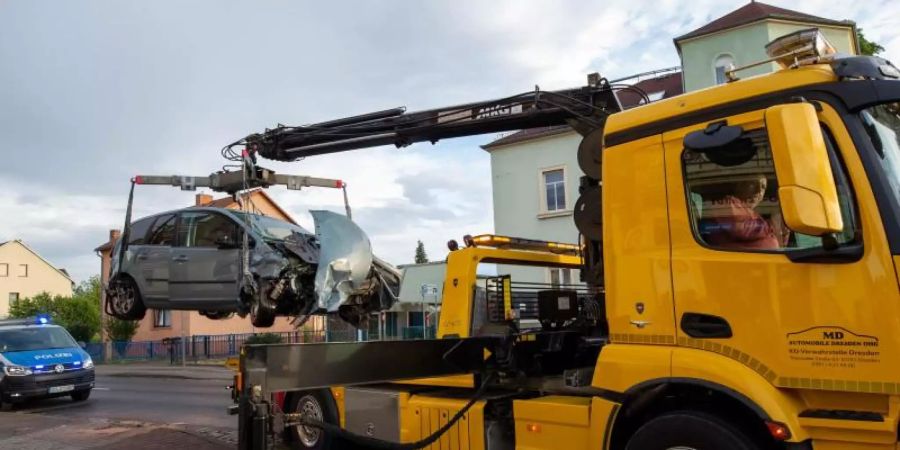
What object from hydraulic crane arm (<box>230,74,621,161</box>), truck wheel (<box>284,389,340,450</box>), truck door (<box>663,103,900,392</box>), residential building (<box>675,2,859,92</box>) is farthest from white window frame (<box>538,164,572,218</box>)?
truck door (<box>663,103,900,392</box>)

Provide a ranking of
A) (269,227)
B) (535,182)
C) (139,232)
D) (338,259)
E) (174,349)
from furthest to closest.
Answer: (174,349), (535,182), (139,232), (269,227), (338,259)

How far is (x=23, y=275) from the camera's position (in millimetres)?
66188

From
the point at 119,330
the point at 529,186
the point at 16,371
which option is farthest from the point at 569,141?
the point at 119,330

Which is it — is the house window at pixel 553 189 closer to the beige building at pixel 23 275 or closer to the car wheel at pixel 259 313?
the car wheel at pixel 259 313

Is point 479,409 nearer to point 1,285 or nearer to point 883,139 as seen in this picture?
point 883,139

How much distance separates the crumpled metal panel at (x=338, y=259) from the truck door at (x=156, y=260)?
7.81ft

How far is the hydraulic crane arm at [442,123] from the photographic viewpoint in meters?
5.76

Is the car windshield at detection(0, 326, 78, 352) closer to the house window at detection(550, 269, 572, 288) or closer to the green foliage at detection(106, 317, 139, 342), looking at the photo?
the house window at detection(550, 269, 572, 288)

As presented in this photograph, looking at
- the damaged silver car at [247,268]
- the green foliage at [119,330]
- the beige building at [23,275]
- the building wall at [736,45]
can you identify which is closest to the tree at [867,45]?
the building wall at [736,45]

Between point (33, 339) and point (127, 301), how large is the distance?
6.18m

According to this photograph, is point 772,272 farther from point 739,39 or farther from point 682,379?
point 739,39

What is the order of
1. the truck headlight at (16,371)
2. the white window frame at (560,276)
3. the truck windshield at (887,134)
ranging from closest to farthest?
the truck windshield at (887,134)
the white window frame at (560,276)
the truck headlight at (16,371)

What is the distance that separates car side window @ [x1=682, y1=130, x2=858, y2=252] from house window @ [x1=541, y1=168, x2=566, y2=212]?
19.8m

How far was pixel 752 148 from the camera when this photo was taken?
3689 millimetres
